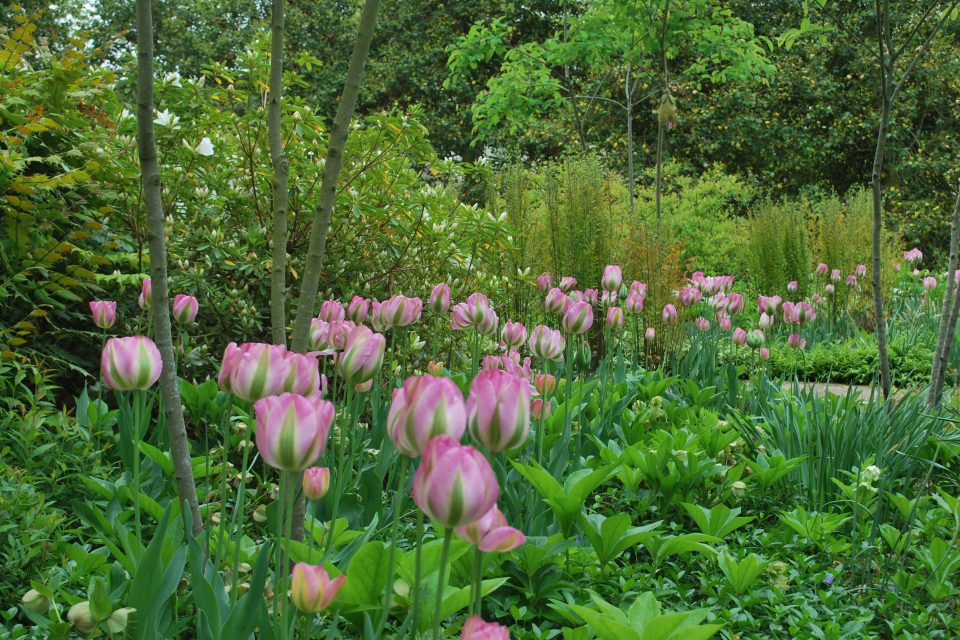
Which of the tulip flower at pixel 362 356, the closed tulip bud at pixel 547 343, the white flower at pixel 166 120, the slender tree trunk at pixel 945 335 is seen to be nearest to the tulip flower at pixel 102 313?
the tulip flower at pixel 362 356

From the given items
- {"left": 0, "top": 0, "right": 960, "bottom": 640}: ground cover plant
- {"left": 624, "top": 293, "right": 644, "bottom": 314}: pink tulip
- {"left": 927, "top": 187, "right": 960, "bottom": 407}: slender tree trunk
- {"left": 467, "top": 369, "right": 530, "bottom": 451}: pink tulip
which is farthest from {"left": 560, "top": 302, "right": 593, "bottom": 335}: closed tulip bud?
{"left": 927, "top": 187, "right": 960, "bottom": 407}: slender tree trunk

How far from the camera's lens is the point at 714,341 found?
456 centimetres

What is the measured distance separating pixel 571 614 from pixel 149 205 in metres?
1.26

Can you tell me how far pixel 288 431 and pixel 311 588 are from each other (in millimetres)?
205

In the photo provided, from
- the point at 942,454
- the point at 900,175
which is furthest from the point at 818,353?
the point at 900,175

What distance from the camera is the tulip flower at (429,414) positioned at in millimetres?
897

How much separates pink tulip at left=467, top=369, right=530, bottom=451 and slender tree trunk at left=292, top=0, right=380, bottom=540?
72 centimetres

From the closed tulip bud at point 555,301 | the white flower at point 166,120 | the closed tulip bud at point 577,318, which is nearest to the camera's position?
the closed tulip bud at point 577,318

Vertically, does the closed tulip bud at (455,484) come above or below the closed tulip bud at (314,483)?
above

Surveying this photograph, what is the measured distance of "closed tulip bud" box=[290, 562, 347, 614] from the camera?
98 centimetres

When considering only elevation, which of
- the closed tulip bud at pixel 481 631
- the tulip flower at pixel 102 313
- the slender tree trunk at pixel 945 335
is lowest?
the slender tree trunk at pixel 945 335

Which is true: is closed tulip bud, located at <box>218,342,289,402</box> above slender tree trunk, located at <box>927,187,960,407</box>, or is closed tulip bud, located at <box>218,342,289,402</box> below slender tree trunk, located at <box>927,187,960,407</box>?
above

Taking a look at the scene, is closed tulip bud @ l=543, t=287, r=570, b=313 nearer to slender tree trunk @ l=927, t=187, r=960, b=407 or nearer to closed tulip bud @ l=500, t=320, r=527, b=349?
closed tulip bud @ l=500, t=320, r=527, b=349

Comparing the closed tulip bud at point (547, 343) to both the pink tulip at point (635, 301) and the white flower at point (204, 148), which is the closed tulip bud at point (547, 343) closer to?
the pink tulip at point (635, 301)
